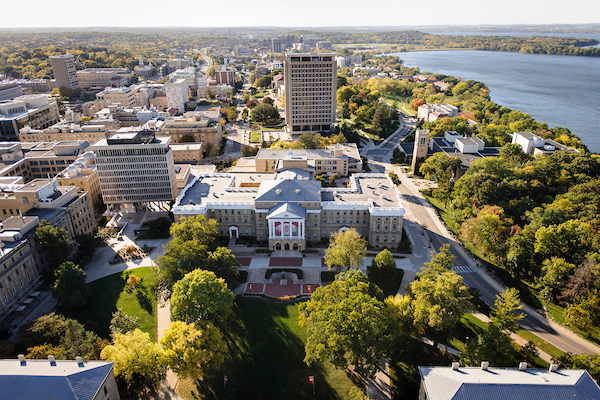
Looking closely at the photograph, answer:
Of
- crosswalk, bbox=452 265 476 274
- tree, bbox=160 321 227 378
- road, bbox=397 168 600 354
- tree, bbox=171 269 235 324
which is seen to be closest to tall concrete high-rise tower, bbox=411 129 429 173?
road, bbox=397 168 600 354

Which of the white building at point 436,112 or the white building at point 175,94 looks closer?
the white building at point 436,112

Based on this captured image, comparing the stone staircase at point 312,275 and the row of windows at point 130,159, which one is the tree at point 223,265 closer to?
the stone staircase at point 312,275

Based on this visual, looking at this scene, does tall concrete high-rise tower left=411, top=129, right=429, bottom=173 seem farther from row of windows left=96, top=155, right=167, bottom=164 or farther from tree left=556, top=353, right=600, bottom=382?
tree left=556, top=353, right=600, bottom=382

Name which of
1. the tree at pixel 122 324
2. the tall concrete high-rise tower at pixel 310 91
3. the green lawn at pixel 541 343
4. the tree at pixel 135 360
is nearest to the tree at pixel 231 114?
the tall concrete high-rise tower at pixel 310 91

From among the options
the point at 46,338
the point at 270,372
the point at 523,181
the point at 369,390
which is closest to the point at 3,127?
the point at 46,338

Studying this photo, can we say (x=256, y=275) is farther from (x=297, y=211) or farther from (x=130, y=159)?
(x=130, y=159)

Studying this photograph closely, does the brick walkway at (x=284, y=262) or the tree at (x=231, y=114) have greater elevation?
the tree at (x=231, y=114)

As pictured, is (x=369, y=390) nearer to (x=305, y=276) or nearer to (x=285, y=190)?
(x=305, y=276)

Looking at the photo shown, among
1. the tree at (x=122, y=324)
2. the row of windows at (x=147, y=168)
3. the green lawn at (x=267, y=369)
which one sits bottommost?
the green lawn at (x=267, y=369)
